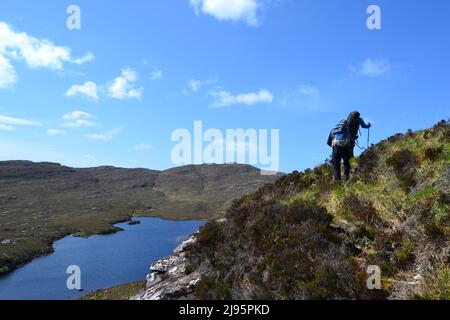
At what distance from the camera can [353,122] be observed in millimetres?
15961

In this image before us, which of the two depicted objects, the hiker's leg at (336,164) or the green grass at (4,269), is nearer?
the hiker's leg at (336,164)

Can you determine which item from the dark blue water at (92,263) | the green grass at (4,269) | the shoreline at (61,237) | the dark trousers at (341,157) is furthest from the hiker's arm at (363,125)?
the green grass at (4,269)

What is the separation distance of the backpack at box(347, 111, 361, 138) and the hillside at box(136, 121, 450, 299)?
3.57ft

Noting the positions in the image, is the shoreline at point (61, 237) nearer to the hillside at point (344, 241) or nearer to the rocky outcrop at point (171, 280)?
the rocky outcrop at point (171, 280)

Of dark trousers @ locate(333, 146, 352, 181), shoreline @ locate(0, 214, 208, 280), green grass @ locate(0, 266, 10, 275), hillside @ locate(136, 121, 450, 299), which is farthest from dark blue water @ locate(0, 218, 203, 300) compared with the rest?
dark trousers @ locate(333, 146, 352, 181)

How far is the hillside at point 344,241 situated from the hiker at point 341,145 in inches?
24.6

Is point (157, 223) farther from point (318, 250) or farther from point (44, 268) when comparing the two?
point (318, 250)

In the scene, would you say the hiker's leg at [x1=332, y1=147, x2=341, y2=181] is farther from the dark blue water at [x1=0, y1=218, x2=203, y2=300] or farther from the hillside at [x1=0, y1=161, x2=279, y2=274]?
the hillside at [x1=0, y1=161, x2=279, y2=274]

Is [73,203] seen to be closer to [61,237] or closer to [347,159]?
[61,237]

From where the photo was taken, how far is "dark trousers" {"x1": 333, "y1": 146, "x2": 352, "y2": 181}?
15305 mm

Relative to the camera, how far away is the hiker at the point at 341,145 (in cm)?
1526

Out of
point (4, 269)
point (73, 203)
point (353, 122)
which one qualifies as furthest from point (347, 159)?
point (73, 203)

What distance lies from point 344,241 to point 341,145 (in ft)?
17.7
